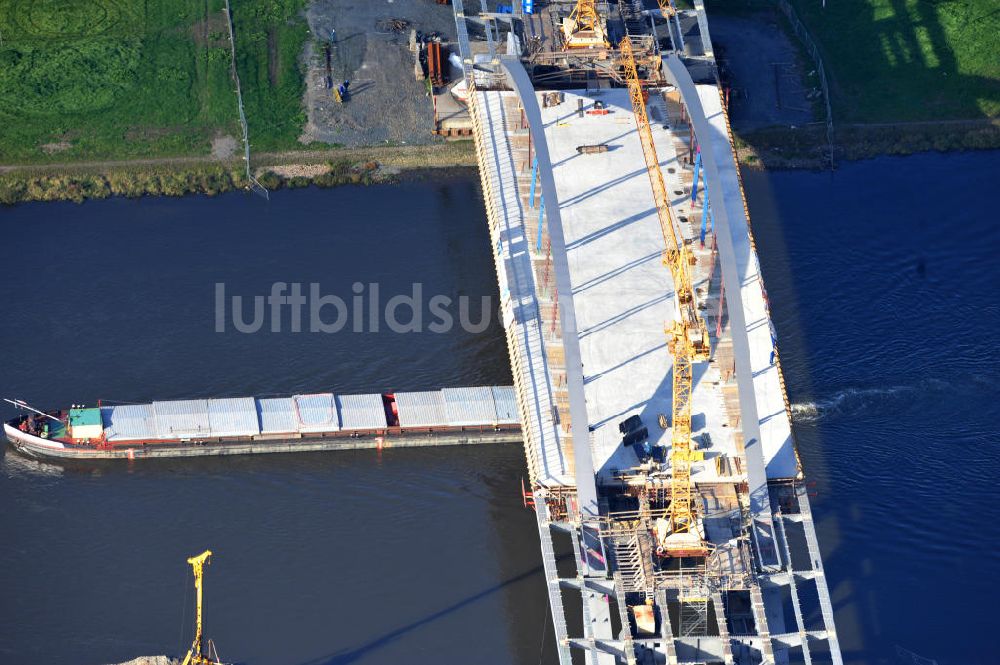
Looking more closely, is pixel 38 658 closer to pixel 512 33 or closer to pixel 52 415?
pixel 52 415

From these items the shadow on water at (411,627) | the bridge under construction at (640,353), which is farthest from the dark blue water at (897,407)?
the shadow on water at (411,627)

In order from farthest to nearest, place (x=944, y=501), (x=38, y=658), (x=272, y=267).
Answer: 1. (x=272, y=267)
2. (x=944, y=501)
3. (x=38, y=658)

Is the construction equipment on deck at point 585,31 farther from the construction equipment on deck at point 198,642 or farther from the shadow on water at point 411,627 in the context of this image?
the construction equipment on deck at point 198,642

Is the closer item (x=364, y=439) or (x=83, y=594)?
(x=83, y=594)

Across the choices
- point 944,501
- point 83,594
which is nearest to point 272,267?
point 83,594

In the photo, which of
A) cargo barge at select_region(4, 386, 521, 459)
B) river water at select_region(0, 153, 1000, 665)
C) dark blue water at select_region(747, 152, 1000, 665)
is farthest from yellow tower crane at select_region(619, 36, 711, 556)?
cargo barge at select_region(4, 386, 521, 459)

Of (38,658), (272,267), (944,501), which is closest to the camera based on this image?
(38,658)

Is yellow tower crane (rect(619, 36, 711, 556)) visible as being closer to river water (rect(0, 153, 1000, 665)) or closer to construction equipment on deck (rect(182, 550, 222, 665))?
river water (rect(0, 153, 1000, 665))
